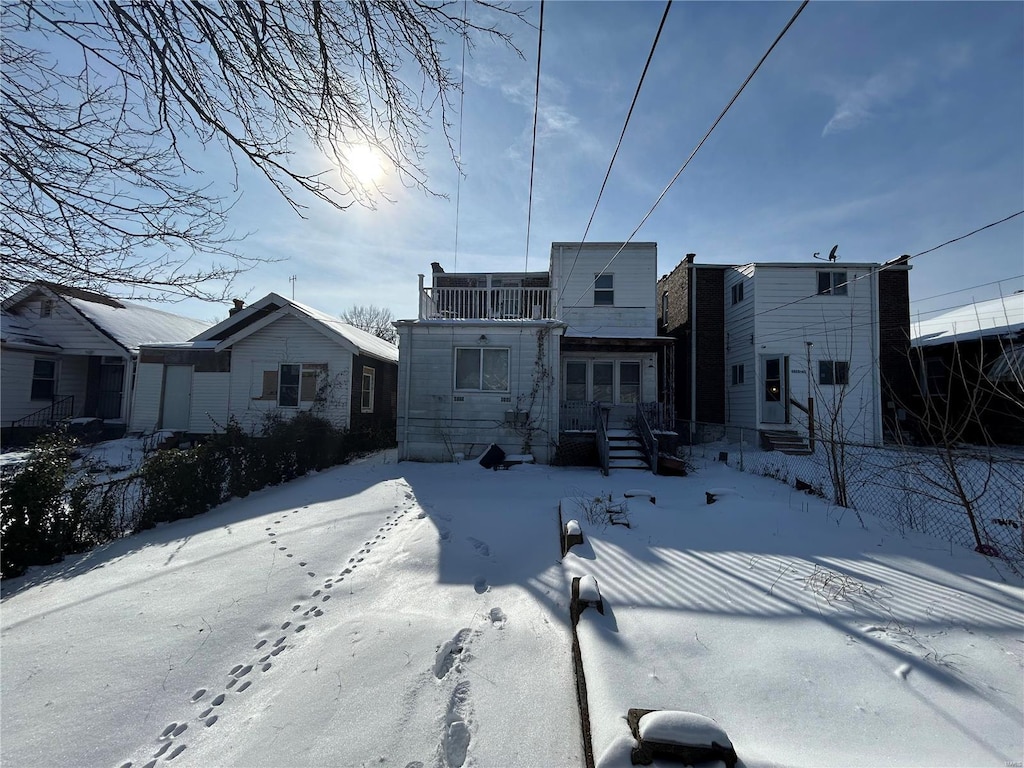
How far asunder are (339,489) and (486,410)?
170 inches

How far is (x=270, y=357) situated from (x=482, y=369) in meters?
7.76

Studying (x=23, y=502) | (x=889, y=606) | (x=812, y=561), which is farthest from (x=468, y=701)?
(x=23, y=502)

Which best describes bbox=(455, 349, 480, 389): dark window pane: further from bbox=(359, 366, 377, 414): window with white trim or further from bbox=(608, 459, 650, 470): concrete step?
bbox=(359, 366, 377, 414): window with white trim

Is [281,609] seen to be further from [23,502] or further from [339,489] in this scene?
[339,489]

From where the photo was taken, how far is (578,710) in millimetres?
2549

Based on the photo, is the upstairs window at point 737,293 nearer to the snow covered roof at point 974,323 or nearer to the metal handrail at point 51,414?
the snow covered roof at point 974,323

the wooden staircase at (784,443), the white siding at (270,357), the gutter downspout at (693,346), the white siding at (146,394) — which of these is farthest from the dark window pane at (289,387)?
the wooden staircase at (784,443)

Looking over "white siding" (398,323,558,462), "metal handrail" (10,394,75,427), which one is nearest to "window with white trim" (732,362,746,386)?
"white siding" (398,323,558,462)

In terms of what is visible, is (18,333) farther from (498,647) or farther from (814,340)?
(814,340)

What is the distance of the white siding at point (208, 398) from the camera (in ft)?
47.3

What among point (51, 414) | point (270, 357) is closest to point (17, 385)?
point (51, 414)

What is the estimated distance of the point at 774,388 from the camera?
1441cm

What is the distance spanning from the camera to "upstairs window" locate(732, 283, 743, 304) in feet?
50.3

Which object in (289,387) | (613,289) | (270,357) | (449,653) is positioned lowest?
(449,653)
